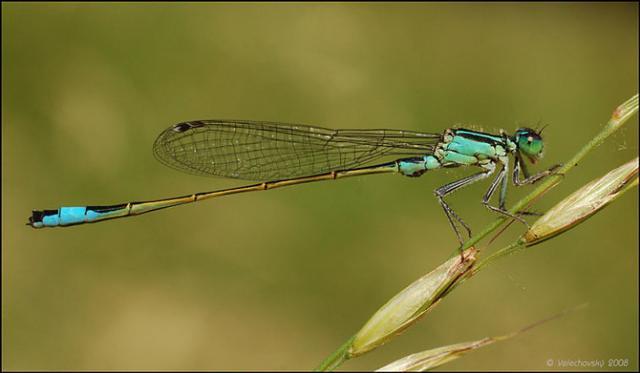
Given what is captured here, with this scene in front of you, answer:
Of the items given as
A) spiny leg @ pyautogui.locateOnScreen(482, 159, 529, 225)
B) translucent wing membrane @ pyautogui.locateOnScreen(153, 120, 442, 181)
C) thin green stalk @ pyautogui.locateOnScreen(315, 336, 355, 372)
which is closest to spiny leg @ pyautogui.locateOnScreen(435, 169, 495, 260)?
spiny leg @ pyautogui.locateOnScreen(482, 159, 529, 225)

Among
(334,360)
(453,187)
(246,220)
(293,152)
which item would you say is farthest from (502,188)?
(246,220)

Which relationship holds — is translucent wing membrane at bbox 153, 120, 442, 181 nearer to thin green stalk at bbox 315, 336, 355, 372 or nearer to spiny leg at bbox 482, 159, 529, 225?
spiny leg at bbox 482, 159, 529, 225

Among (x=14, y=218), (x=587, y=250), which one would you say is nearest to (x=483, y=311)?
(x=587, y=250)

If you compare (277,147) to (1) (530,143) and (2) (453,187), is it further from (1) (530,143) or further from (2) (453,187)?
(1) (530,143)

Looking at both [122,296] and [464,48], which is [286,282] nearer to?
[122,296]

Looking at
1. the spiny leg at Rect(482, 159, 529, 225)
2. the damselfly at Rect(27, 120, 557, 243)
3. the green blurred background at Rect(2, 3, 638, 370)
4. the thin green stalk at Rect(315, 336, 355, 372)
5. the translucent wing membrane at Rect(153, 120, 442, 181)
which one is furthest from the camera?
the green blurred background at Rect(2, 3, 638, 370)

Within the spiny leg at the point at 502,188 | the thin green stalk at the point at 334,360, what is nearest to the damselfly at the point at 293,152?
the spiny leg at the point at 502,188

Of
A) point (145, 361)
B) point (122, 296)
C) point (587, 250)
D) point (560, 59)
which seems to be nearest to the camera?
point (145, 361)
